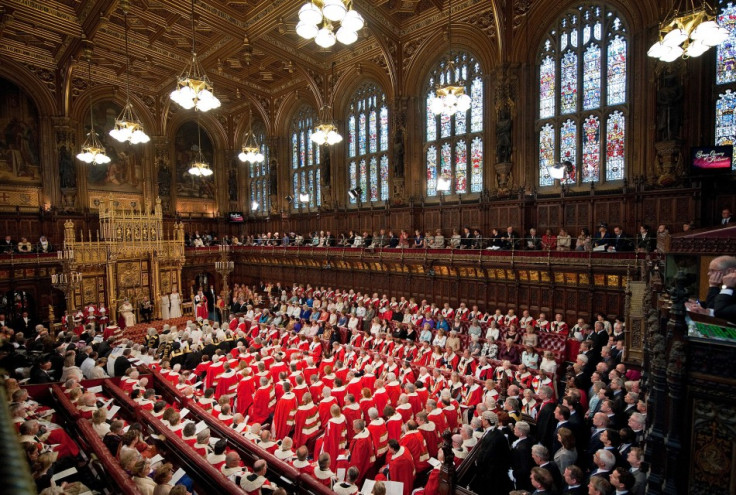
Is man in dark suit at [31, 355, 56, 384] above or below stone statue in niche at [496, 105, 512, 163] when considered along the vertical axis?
below

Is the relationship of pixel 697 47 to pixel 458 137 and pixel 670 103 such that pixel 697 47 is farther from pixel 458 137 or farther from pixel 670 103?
pixel 458 137

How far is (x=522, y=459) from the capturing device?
5332mm

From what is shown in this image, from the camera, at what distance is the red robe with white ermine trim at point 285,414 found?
7.71 metres

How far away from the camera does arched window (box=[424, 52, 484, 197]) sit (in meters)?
17.8

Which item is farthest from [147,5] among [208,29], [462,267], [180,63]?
[462,267]

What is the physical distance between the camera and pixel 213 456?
533cm

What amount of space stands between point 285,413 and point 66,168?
23480 mm

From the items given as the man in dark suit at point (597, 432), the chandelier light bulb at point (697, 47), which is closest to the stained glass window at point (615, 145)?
the chandelier light bulb at point (697, 47)

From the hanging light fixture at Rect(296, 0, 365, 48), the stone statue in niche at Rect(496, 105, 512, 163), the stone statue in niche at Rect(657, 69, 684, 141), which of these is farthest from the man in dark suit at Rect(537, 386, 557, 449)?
the stone statue in niche at Rect(496, 105, 512, 163)

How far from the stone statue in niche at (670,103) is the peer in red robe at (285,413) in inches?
566

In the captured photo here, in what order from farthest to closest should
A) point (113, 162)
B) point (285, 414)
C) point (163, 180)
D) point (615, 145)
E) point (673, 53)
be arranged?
point (163, 180) → point (113, 162) → point (615, 145) → point (285, 414) → point (673, 53)

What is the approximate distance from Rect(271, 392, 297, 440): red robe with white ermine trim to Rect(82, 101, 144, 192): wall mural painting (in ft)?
78.1

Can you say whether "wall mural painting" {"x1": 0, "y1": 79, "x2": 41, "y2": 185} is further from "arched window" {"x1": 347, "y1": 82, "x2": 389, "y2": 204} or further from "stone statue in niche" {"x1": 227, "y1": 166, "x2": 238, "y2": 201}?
A: "arched window" {"x1": 347, "y1": 82, "x2": 389, "y2": 204}

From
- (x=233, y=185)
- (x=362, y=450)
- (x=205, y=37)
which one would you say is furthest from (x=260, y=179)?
(x=362, y=450)
